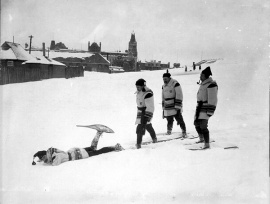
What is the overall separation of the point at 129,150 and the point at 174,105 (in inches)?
46.3

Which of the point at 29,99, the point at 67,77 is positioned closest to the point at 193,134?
the point at 67,77

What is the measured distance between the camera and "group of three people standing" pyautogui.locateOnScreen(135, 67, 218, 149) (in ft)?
11.7

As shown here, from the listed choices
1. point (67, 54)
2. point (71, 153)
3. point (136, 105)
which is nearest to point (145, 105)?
point (136, 105)

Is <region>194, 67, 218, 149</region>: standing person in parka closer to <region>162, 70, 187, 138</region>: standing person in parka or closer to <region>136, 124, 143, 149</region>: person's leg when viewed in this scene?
<region>162, 70, 187, 138</region>: standing person in parka

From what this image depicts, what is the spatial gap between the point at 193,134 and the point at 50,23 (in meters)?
3.37

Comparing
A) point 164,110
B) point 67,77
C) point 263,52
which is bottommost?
point 164,110

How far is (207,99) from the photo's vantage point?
3.65m

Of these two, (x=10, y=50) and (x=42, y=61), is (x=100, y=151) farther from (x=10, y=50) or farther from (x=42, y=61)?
(x=42, y=61)

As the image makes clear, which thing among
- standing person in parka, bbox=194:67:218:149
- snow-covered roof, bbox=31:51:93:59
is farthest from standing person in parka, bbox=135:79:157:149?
snow-covered roof, bbox=31:51:93:59

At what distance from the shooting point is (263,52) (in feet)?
12.3

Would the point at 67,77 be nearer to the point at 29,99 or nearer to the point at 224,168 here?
the point at 29,99

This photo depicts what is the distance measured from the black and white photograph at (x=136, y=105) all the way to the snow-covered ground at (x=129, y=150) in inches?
0.6

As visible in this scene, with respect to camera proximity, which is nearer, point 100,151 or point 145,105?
point 100,151

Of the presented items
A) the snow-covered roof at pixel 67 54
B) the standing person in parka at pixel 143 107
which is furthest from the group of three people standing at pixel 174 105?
the snow-covered roof at pixel 67 54
